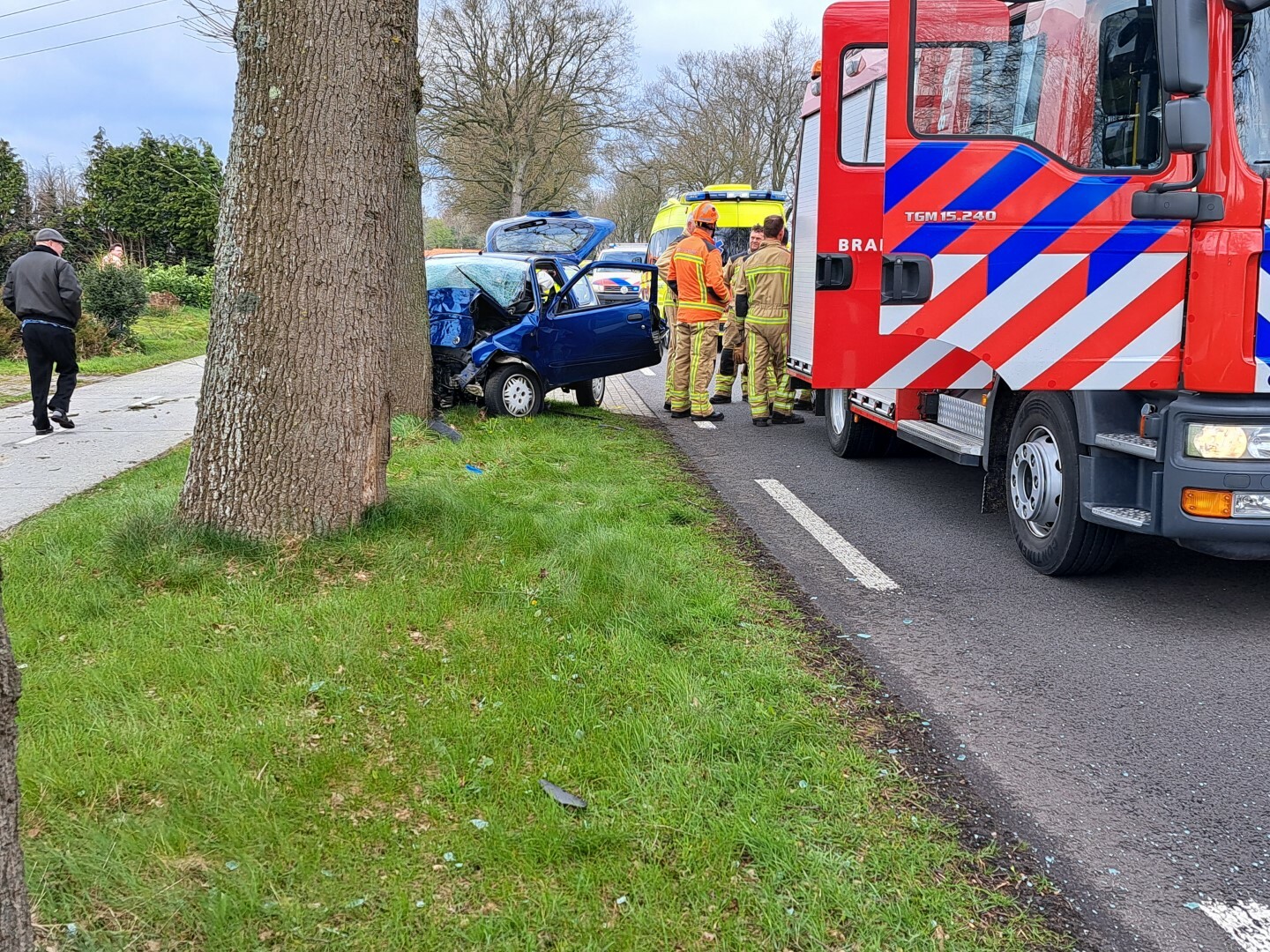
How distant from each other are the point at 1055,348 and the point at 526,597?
2605 millimetres

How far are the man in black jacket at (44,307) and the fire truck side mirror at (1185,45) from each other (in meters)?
8.54

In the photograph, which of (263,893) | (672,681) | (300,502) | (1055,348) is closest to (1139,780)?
(672,681)

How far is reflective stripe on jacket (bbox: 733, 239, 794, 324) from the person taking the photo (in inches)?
410

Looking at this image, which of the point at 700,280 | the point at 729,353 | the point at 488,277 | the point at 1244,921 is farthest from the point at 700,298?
the point at 1244,921

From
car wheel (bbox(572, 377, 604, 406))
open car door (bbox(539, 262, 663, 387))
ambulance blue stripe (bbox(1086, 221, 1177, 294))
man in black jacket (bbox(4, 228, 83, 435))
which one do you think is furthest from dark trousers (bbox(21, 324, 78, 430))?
ambulance blue stripe (bbox(1086, 221, 1177, 294))

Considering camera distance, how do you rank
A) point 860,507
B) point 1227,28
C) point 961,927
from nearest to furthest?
point 961,927
point 1227,28
point 860,507

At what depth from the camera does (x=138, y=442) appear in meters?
9.31

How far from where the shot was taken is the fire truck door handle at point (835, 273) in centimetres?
579

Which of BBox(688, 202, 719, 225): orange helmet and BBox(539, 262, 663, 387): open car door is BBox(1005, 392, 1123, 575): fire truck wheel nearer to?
BBox(539, 262, 663, 387): open car door

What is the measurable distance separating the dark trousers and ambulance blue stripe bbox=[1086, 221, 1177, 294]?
27.6 ft

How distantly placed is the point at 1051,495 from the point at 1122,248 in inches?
47.9

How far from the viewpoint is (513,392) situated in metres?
10.5

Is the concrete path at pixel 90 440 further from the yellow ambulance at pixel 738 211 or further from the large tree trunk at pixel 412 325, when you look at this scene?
the yellow ambulance at pixel 738 211

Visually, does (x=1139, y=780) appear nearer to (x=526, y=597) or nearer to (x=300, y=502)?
(x=526, y=597)
